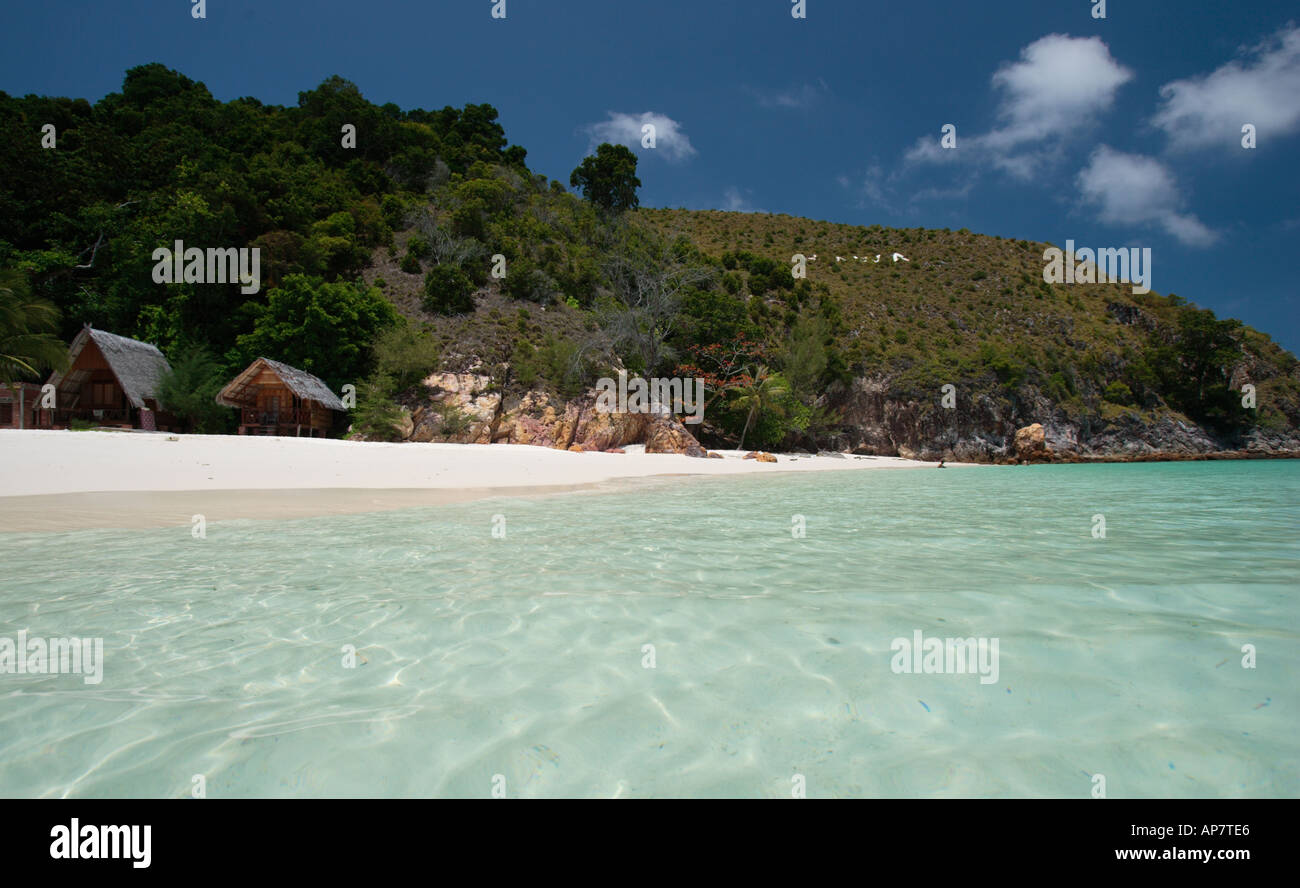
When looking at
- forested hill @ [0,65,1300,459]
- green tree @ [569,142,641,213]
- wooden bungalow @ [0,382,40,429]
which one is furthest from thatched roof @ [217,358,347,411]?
green tree @ [569,142,641,213]

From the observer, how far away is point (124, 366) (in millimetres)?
23750

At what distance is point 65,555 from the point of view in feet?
15.7

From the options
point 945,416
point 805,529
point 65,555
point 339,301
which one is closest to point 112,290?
point 339,301

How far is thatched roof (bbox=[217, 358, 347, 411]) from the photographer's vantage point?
22375 millimetres

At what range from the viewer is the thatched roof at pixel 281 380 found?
2238 cm

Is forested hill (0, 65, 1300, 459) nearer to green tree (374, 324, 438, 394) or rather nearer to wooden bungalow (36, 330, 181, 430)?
green tree (374, 324, 438, 394)

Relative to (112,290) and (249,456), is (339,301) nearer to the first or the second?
(112,290)

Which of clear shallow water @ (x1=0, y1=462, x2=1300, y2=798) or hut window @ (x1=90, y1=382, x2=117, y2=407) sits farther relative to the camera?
hut window @ (x1=90, y1=382, x2=117, y2=407)

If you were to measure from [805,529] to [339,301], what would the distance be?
82.4 feet

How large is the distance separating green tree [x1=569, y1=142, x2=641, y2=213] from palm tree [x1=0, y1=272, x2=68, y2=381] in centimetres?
3764

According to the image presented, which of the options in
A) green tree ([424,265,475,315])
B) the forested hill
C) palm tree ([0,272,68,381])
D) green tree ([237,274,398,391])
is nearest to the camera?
palm tree ([0,272,68,381])

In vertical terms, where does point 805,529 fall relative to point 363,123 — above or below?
below

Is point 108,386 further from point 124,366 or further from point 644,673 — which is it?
point 644,673
